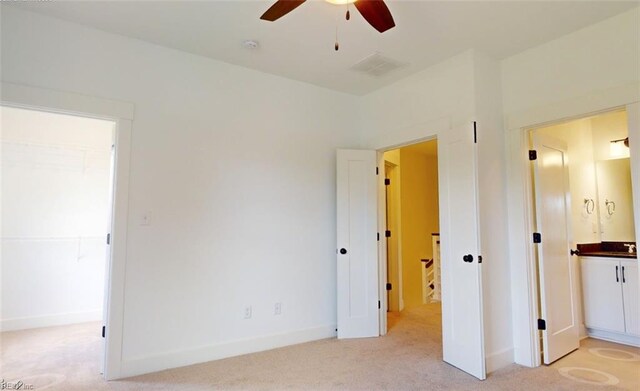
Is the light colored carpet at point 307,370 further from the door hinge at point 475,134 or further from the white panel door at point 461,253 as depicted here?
the door hinge at point 475,134

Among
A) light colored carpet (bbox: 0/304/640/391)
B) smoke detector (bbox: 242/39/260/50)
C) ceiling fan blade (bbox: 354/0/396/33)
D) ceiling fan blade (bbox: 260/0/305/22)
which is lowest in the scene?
light colored carpet (bbox: 0/304/640/391)

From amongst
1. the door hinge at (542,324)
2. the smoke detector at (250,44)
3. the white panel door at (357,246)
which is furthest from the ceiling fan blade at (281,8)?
the door hinge at (542,324)

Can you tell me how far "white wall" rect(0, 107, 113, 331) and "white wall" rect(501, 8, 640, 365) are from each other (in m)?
4.52

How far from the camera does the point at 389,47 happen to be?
3.16 m

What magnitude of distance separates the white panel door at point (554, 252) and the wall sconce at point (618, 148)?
1165 millimetres

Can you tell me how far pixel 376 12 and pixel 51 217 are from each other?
4.64 m

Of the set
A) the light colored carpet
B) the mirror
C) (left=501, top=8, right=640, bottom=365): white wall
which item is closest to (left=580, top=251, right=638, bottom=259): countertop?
the mirror

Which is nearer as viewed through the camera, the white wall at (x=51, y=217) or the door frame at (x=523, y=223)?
the door frame at (x=523, y=223)

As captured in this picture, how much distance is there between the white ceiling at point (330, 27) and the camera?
2.56m

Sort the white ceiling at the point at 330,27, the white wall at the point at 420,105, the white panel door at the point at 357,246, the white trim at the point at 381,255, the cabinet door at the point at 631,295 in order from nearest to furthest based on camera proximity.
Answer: the white ceiling at the point at 330,27, the white wall at the point at 420,105, the cabinet door at the point at 631,295, the white panel door at the point at 357,246, the white trim at the point at 381,255

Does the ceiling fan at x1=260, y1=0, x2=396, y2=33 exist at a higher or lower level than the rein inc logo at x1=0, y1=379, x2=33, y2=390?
higher

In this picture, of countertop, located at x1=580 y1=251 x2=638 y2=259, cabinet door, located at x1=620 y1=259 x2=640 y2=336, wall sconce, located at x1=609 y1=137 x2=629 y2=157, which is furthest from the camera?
wall sconce, located at x1=609 y1=137 x2=629 y2=157

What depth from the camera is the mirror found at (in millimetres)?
4211

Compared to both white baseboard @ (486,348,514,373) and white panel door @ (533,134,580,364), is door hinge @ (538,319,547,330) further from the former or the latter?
white baseboard @ (486,348,514,373)
